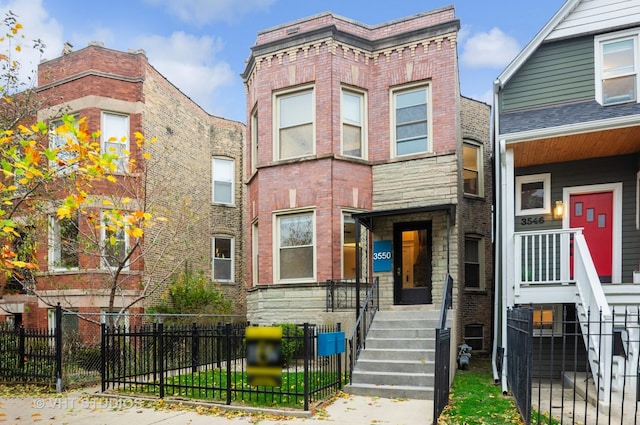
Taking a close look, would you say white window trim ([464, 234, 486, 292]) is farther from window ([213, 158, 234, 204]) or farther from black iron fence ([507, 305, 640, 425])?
window ([213, 158, 234, 204])

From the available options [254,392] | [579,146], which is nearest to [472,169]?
[579,146]

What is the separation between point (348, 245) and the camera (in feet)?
41.4

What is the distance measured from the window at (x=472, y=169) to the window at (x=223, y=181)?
346 inches

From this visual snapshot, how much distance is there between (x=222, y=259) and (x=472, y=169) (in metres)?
9.66

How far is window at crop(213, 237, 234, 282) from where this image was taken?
746 inches

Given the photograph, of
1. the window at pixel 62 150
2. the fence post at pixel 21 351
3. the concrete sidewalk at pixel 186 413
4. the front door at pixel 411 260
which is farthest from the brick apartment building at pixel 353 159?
the fence post at pixel 21 351

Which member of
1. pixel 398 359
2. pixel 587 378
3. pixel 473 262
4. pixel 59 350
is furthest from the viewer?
pixel 473 262

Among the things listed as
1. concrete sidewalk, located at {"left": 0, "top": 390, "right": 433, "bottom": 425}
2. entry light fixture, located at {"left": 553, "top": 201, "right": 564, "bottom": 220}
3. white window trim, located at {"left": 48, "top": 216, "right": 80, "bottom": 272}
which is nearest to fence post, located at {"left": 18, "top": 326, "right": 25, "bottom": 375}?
concrete sidewalk, located at {"left": 0, "top": 390, "right": 433, "bottom": 425}

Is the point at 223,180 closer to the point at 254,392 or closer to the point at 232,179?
the point at 232,179

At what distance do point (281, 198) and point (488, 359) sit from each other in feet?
25.1

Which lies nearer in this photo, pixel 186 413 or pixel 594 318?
pixel 186 413

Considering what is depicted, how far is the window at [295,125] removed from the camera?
13000 millimetres

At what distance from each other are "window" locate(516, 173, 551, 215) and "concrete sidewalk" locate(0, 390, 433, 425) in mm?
6009

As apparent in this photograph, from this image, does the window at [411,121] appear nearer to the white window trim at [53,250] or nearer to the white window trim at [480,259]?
the white window trim at [480,259]
